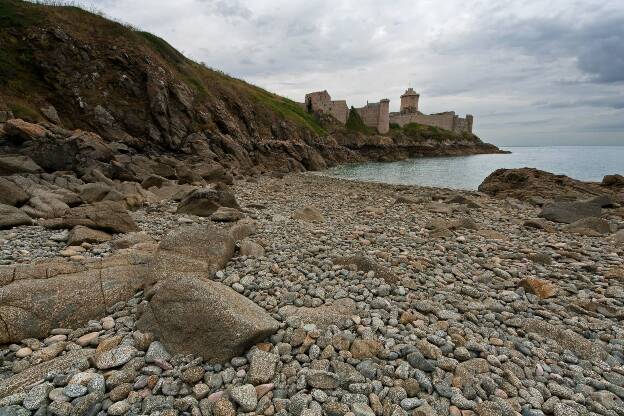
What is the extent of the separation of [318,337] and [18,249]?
301 inches

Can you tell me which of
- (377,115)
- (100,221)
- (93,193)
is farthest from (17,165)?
(377,115)

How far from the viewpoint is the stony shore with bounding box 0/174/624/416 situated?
367 cm

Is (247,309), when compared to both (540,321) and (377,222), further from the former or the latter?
(377,222)

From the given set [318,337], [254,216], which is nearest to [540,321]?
[318,337]

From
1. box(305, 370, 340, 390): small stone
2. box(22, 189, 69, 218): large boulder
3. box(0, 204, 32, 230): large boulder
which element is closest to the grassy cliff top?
box(22, 189, 69, 218): large boulder

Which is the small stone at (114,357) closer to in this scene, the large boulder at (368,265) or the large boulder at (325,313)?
the large boulder at (325,313)

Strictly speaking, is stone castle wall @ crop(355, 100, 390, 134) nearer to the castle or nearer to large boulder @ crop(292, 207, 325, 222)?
the castle

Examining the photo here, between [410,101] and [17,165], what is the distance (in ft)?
470

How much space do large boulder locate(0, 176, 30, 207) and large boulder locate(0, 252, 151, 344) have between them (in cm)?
772

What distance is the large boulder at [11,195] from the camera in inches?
438

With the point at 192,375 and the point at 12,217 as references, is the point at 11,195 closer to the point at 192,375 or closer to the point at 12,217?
the point at 12,217

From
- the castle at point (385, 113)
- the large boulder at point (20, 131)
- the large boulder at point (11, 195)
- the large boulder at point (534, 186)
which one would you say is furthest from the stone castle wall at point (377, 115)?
the large boulder at point (11, 195)

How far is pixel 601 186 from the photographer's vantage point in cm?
2577

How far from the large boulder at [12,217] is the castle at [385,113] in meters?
98.6
